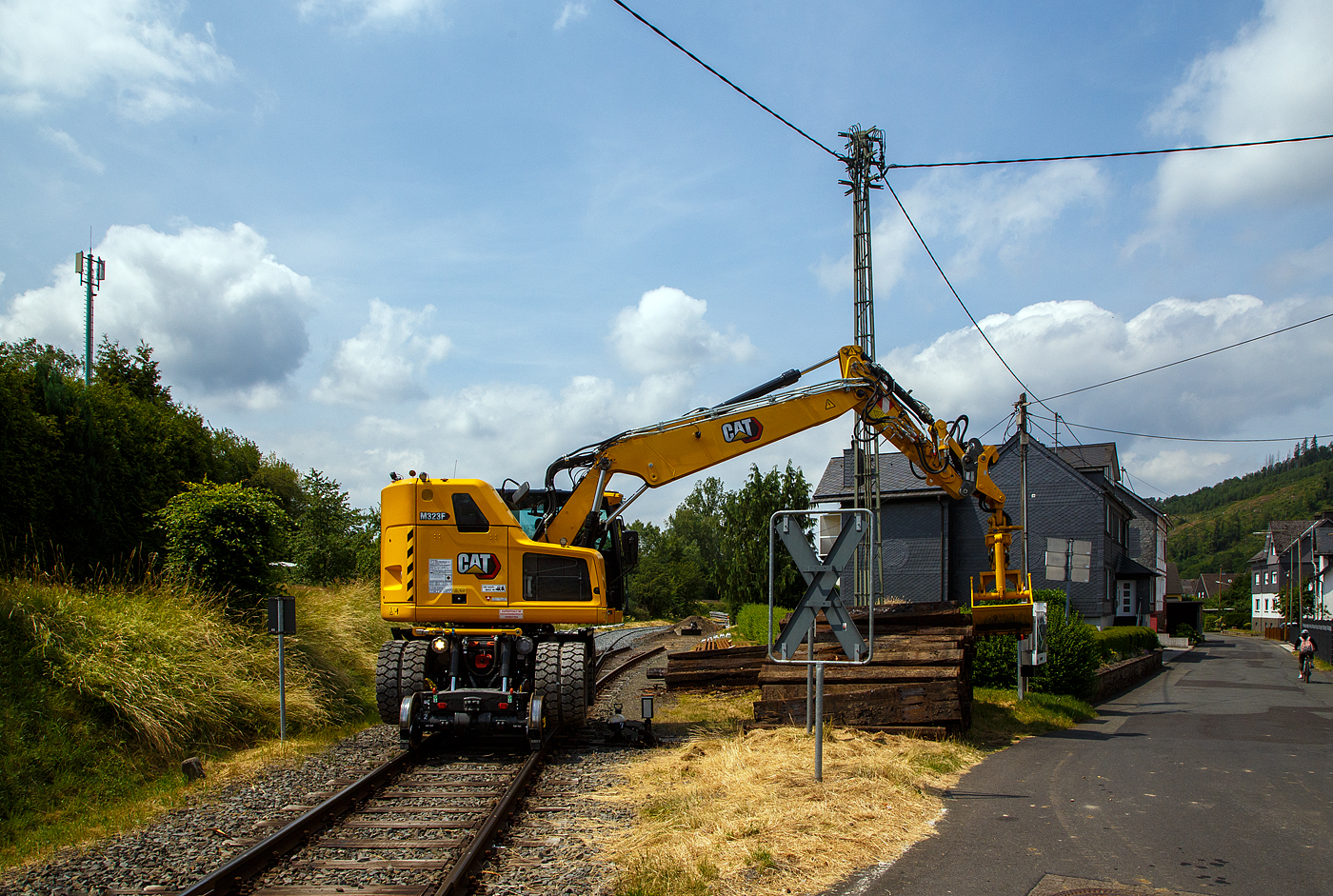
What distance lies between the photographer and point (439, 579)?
36.7ft

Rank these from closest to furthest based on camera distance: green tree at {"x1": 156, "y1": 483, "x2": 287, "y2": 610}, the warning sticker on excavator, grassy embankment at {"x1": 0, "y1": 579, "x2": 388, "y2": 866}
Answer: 1. grassy embankment at {"x1": 0, "y1": 579, "x2": 388, "y2": 866}
2. the warning sticker on excavator
3. green tree at {"x1": 156, "y1": 483, "x2": 287, "y2": 610}

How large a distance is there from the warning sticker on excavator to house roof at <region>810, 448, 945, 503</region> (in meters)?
24.3

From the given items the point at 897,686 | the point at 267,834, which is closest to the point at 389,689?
the point at 267,834

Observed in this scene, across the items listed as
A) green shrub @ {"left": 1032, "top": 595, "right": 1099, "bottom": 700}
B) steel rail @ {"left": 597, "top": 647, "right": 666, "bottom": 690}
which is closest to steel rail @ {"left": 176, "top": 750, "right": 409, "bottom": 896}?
steel rail @ {"left": 597, "top": 647, "right": 666, "bottom": 690}

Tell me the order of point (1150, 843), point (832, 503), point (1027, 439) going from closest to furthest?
1. point (1150, 843)
2. point (1027, 439)
3. point (832, 503)

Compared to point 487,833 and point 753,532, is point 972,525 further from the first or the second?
point 487,833

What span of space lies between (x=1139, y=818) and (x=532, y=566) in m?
7.21

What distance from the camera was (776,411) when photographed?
42.4ft

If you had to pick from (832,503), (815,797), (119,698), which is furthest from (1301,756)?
(832,503)

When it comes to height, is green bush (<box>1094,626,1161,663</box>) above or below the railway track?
below

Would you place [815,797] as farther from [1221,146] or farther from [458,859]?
[1221,146]

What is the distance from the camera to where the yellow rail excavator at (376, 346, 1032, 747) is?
34.7 feet

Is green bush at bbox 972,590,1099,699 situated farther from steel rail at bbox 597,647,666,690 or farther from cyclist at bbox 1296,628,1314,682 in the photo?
cyclist at bbox 1296,628,1314,682

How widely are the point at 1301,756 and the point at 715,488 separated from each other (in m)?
86.3
